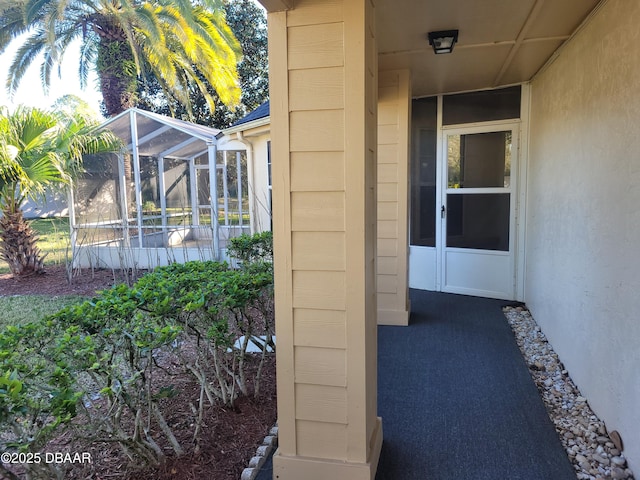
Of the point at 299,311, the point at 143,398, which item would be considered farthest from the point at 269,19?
the point at 143,398

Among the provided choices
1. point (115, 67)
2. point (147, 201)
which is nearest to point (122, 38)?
point (115, 67)

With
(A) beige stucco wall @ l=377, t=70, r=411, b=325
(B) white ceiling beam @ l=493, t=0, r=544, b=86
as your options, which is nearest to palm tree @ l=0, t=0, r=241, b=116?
(A) beige stucco wall @ l=377, t=70, r=411, b=325

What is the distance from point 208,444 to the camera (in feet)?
7.08

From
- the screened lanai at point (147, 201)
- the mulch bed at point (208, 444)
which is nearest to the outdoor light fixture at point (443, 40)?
the mulch bed at point (208, 444)

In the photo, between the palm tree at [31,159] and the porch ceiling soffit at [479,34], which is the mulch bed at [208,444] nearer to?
the porch ceiling soffit at [479,34]

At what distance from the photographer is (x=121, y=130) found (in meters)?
7.51

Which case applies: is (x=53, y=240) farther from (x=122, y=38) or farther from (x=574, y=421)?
(x=574, y=421)

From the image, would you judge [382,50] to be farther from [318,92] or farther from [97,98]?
[97,98]

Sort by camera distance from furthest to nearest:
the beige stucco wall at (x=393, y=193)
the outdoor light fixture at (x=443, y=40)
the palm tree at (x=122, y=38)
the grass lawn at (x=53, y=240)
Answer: the palm tree at (x=122, y=38), the grass lawn at (x=53, y=240), the beige stucco wall at (x=393, y=193), the outdoor light fixture at (x=443, y=40)

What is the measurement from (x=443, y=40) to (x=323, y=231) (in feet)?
6.39

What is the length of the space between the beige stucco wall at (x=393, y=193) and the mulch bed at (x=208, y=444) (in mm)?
1453

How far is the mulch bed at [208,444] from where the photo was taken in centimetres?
194

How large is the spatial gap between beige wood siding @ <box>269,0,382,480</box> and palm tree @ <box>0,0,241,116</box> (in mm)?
7180

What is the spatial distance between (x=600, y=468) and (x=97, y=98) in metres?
16.5
